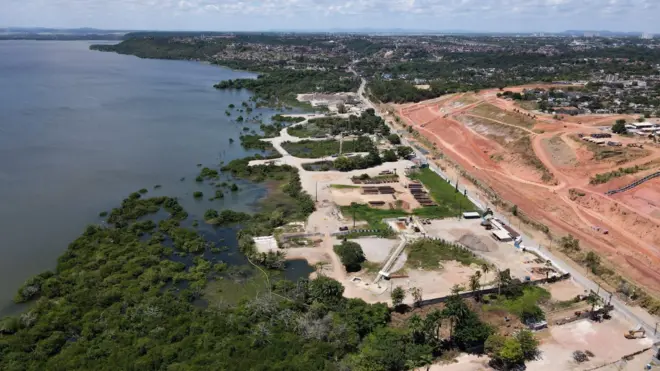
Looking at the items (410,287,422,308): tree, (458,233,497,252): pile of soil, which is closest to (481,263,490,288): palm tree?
(458,233,497,252): pile of soil

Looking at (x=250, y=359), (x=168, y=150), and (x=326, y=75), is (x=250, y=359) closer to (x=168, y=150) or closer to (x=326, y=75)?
(x=168, y=150)

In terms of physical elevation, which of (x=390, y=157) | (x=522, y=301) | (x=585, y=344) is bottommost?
(x=585, y=344)

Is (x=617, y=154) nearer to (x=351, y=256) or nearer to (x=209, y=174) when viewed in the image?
(x=351, y=256)

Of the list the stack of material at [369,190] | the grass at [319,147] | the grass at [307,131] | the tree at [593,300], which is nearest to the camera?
the tree at [593,300]

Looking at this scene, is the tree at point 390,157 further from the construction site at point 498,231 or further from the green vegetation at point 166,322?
the green vegetation at point 166,322

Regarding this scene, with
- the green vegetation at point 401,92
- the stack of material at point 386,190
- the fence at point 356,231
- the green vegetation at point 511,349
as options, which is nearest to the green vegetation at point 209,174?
the stack of material at point 386,190

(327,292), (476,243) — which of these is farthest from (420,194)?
(327,292)
